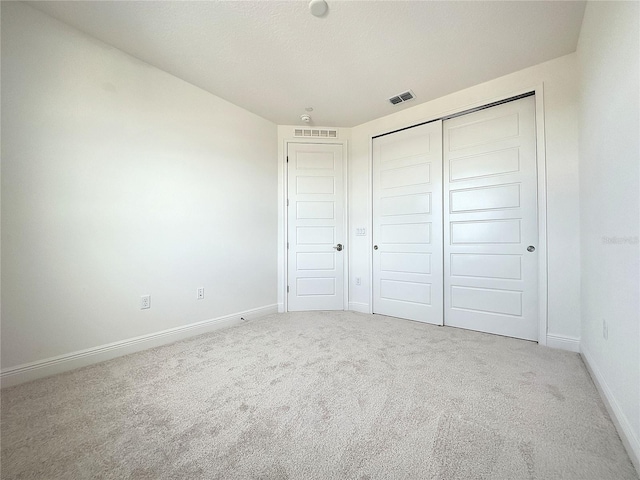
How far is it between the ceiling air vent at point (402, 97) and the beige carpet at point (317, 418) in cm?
264

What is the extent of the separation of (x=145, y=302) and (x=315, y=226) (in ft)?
7.02

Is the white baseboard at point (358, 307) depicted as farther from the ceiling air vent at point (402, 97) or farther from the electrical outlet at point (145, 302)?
the ceiling air vent at point (402, 97)

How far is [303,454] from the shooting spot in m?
1.13

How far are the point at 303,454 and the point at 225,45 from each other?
2.84 meters

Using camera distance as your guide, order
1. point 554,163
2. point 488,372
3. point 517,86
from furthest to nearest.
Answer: point 517,86
point 554,163
point 488,372

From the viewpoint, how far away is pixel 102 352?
2.05m

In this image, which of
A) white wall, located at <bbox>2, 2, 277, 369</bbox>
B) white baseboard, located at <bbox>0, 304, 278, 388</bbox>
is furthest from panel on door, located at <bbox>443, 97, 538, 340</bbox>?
white baseboard, located at <bbox>0, 304, 278, 388</bbox>

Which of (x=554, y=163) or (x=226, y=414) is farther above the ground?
(x=554, y=163)

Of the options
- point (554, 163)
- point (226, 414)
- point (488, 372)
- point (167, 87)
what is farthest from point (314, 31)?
point (488, 372)

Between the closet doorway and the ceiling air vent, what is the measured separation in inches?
14.5

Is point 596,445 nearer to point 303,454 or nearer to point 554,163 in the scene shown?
point 303,454

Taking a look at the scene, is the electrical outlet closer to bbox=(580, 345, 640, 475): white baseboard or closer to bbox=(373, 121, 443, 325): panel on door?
bbox=(373, 121, 443, 325): panel on door

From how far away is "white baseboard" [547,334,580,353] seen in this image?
2.19 metres

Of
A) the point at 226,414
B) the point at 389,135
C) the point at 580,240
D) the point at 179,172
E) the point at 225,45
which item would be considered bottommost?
the point at 226,414
